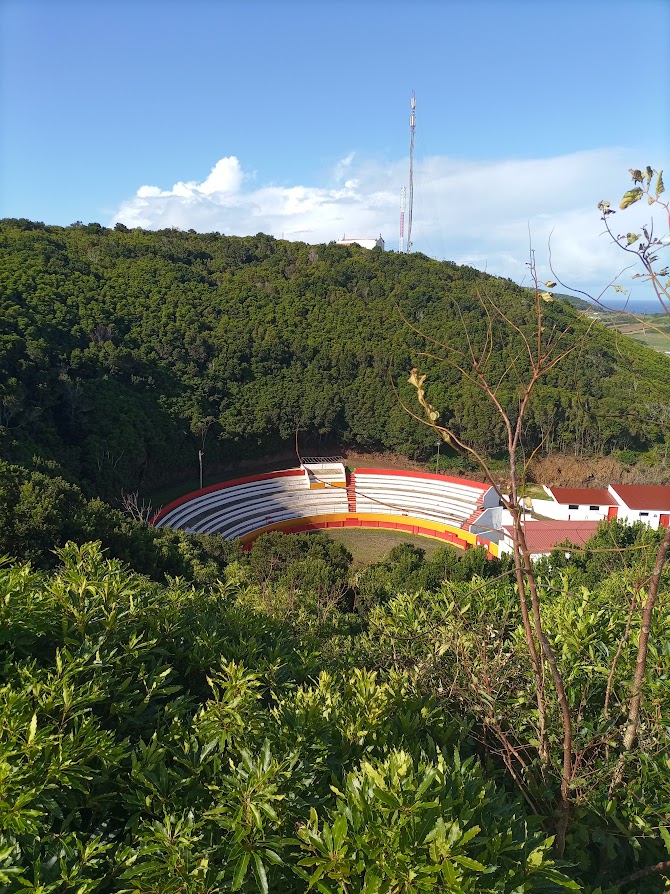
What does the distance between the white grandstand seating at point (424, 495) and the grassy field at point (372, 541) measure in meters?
1.45

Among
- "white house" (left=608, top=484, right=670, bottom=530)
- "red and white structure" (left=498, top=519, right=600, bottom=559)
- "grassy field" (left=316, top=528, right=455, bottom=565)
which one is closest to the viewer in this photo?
"red and white structure" (left=498, top=519, right=600, bottom=559)

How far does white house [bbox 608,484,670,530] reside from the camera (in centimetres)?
2283

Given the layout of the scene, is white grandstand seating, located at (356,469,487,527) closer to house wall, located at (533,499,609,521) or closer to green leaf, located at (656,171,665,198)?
house wall, located at (533,499,609,521)

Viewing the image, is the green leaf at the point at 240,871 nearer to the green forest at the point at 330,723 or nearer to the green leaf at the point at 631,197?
the green forest at the point at 330,723

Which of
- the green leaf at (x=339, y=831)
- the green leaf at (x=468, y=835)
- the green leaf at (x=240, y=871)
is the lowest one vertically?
the green leaf at (x=240, y=871)

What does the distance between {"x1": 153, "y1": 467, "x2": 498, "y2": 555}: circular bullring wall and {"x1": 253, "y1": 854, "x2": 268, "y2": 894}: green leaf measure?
20.4m

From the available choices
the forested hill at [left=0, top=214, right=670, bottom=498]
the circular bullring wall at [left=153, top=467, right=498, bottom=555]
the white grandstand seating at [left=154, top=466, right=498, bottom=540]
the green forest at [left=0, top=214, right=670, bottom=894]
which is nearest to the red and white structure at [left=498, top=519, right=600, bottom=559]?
the circular bullring wall at [left=153, top=467, right=498, bottom=555]

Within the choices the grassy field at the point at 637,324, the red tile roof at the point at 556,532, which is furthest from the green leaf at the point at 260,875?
the red tile roof at the point at 556,532

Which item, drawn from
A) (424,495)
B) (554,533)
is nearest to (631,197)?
(554,533)

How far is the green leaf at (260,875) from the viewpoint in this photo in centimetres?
259

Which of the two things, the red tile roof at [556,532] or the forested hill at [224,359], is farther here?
the forested hill at [224,359]

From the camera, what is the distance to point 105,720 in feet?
12.0

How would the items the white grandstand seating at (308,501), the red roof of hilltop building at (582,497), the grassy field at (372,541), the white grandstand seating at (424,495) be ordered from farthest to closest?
the white grandstand seating at (424,495) → the white grandstand seating at (308,501) → the red roof of hilltop building at (582,497) → the grassy field at (372,541)

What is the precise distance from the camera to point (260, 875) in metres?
2.61
